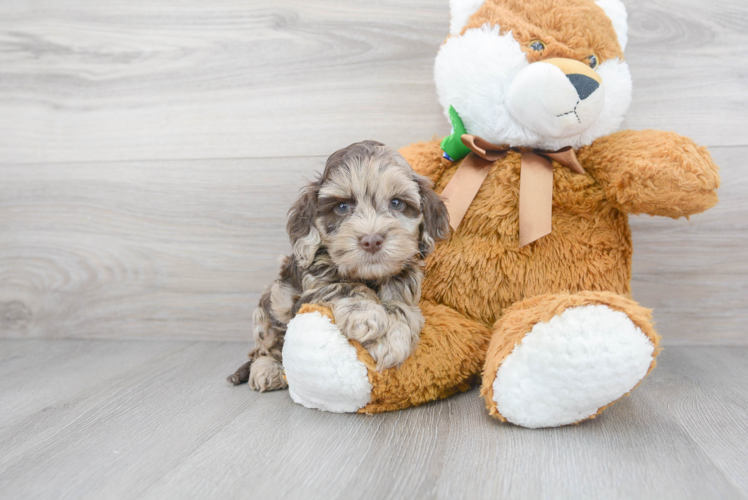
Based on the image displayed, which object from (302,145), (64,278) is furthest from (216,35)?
(64,278)

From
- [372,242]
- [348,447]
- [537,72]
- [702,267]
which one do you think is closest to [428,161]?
[537,72]

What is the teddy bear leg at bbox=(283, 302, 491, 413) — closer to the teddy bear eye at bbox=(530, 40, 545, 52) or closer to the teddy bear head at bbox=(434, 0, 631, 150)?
the teddy bear head at bbox=(434, 0, 631, 150)

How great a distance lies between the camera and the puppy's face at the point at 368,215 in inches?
51.2

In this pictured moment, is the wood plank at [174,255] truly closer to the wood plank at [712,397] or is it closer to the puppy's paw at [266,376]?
the wood plank at [712,397]

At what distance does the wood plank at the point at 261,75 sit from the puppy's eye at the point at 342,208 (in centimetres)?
83

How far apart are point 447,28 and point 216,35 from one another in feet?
3.03

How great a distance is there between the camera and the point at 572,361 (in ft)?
3.86

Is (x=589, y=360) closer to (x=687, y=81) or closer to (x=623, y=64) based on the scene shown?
(x=623, y=64)

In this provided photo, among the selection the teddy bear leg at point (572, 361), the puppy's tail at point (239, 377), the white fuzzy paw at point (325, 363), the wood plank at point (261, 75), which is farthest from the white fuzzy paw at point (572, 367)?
the wood plank at point (261, 75)

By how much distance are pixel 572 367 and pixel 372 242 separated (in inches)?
20.5

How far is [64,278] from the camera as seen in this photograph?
7.75ft

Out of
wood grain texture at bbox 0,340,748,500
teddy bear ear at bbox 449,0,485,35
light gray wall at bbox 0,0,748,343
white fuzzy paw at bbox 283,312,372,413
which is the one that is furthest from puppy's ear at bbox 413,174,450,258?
light gray wall at bbox 0,0,748,343

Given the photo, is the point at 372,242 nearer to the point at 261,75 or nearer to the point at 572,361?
the point at 572,361

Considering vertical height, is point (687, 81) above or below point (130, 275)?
above
